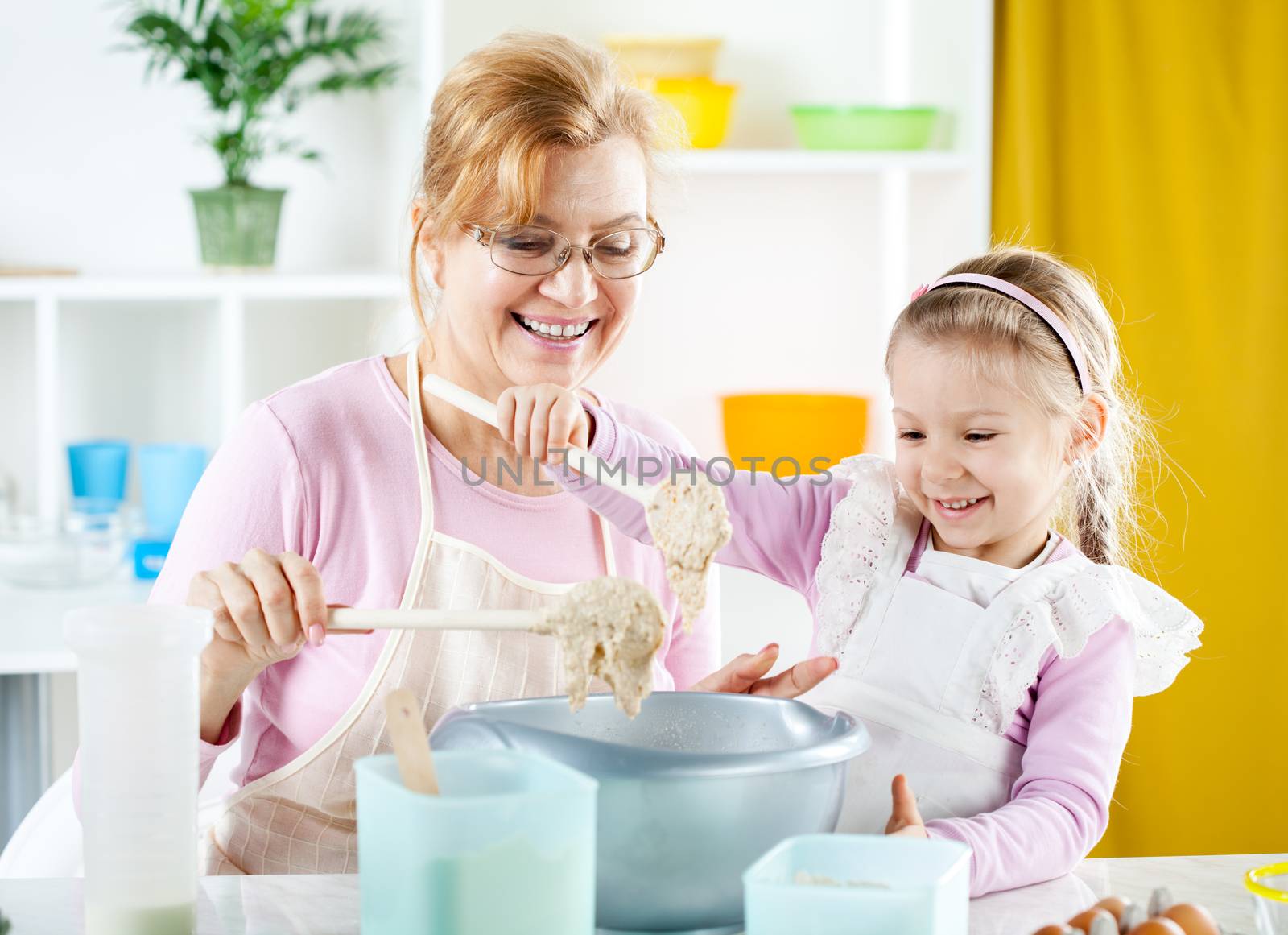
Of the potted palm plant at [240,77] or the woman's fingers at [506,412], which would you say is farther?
the potted palm plant at [240,77]

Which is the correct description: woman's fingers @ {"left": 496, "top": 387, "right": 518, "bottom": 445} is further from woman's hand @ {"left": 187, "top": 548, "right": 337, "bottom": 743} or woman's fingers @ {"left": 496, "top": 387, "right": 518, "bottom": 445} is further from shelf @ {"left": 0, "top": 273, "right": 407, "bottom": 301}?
shelf @ {"left": 0, "top": 273, "right": 407, "bottom": 301}

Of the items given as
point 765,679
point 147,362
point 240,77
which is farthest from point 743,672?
point 147,362

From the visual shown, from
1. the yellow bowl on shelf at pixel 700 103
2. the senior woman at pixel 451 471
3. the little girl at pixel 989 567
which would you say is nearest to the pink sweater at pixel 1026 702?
the little girl at pixel 989 567

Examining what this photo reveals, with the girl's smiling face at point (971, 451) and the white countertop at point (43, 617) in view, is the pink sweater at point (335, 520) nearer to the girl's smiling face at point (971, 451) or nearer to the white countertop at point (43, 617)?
the girl's smiling face at point (971, 451)

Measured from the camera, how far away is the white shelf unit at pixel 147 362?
2523 mm

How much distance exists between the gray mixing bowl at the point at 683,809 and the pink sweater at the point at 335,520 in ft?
1.75

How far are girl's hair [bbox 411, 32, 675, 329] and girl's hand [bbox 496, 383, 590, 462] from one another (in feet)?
0.72

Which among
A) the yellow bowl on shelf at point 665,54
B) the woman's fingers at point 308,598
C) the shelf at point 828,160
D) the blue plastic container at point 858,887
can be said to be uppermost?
the yellow bowl on shelf at point 665,54

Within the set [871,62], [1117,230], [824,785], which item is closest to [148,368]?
[871,62]

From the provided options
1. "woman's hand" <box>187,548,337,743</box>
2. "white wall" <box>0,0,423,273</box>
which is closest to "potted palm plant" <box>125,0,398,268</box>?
"white wall" <box>0,0,423,273</box>

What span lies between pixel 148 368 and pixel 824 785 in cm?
223

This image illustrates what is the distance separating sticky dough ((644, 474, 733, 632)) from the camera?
36.1 inches

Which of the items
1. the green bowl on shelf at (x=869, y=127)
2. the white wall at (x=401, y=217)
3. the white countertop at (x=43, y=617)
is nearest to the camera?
the white countertop at (x=43, y=617)

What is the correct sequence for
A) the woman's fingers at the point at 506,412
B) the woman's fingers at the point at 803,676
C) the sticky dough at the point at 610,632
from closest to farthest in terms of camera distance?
1. the sticky dough at the point at 610,632
2. the woman's fingers at the point at 803,676
3. the woman's fingers at the point at 506,412
